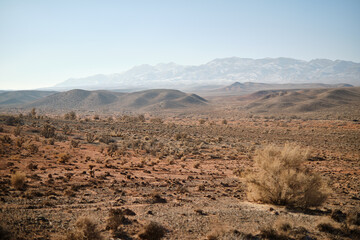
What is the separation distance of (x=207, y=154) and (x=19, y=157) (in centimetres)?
1493

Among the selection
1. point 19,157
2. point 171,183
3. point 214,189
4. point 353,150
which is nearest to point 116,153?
point 19,157

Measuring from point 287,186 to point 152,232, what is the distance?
224 inches

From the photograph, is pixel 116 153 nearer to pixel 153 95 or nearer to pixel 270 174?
pixel 270 174

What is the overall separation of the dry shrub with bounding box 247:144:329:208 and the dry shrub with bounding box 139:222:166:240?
4976 millimetres

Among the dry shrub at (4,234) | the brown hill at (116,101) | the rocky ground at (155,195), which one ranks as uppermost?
the brown hill at (116,101)

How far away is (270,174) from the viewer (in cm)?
998

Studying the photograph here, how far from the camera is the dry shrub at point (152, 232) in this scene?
711cm

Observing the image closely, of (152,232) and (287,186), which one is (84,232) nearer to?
(152,232)

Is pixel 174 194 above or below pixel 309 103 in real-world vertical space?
below

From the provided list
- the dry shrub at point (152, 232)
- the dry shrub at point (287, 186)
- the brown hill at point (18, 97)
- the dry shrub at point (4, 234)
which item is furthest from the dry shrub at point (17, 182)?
the brown hill at point (18, 97)

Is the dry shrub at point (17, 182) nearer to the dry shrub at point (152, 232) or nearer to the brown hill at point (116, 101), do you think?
the dry shrub at point (152, 232)

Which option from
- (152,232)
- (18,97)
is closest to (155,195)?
(152,232)

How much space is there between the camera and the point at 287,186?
9.55 m

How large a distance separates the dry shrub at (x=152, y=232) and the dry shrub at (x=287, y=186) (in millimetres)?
4976
